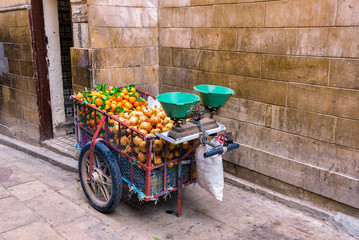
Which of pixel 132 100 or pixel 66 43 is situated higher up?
pixel 66 43

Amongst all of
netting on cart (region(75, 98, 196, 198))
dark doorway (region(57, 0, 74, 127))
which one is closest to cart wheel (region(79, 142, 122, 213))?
netting on cart (region(75, 98, 196, 198))

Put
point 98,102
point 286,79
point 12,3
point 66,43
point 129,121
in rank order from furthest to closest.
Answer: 1. point 66,43
2. point 12,3
3. point 98,102
4. point 286,79
5. point 129,121

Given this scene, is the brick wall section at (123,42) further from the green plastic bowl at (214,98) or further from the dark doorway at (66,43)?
the green plastic bowl at (214,98)

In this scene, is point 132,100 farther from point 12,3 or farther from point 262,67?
point 12,3

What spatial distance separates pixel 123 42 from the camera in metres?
5.71

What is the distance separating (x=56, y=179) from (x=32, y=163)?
1.11m

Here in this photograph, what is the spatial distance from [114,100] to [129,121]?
90cm

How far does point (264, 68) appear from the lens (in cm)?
448

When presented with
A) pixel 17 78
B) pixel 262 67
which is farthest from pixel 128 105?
pixel 17 78

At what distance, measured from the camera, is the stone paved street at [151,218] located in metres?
3.83

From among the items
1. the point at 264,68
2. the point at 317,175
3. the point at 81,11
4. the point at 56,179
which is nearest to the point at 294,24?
the point at 264,68

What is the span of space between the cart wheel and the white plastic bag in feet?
3.16

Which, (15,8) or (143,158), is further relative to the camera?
(15,8)

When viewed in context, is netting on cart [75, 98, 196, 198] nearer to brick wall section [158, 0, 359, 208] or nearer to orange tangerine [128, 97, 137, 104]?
orange tangerine [128, 97, 137, 104]
